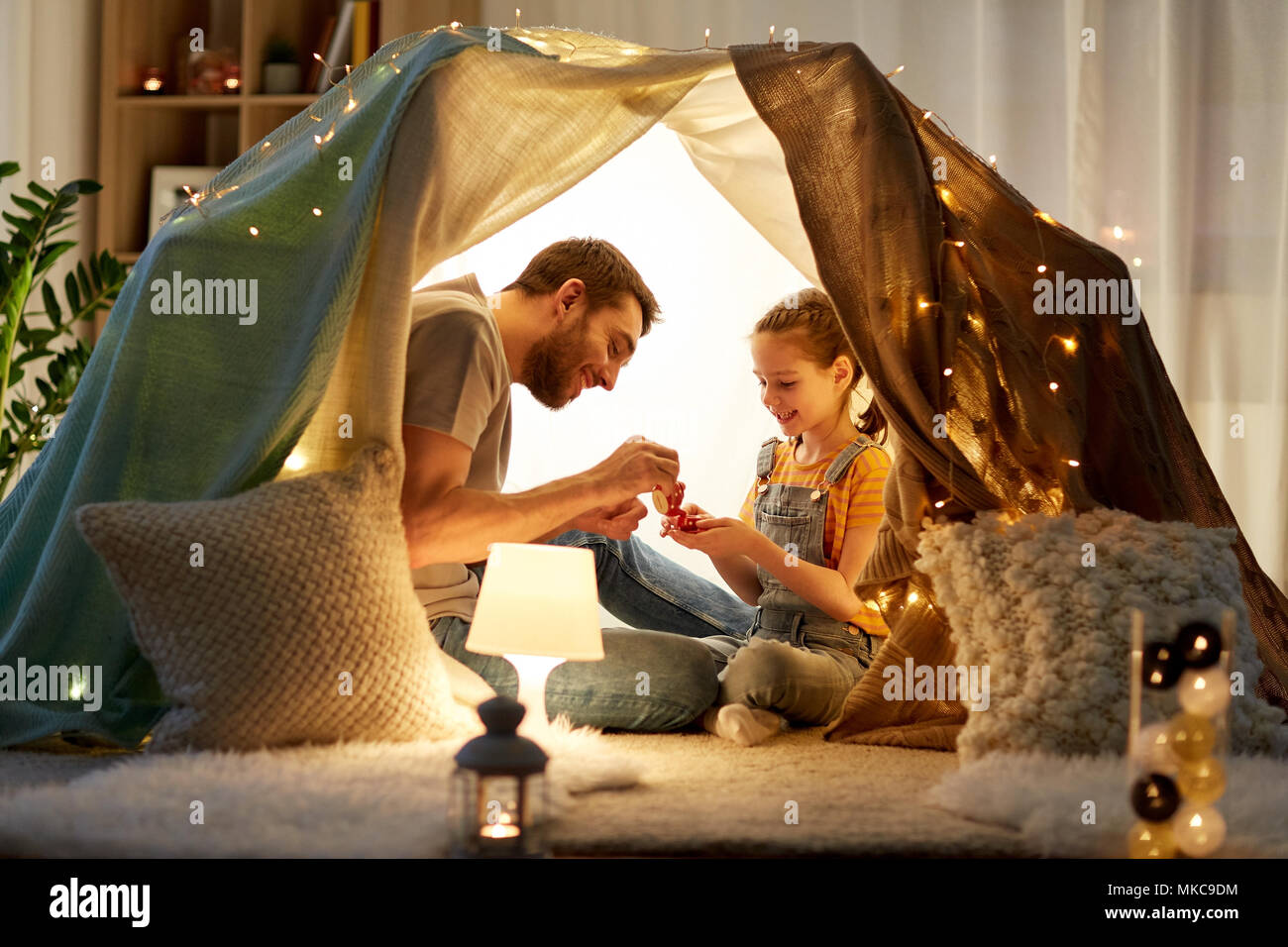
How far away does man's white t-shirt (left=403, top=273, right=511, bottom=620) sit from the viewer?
5.28 feet

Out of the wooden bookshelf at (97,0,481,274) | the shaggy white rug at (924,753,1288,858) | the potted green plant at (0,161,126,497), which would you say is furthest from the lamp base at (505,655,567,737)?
the wooden bookshelf at (97,0,481,274)

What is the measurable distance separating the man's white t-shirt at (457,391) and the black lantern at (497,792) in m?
0.56

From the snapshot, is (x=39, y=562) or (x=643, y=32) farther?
(x=643, y=32)

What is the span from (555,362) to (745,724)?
0.67m

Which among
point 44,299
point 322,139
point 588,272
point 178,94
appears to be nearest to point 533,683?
point 588,272

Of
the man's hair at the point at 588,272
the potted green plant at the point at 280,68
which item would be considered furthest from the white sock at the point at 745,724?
the potted green plant at the point at 280,68

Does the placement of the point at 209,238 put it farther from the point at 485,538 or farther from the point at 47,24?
the point at 47,24

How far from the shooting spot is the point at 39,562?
1.57 m

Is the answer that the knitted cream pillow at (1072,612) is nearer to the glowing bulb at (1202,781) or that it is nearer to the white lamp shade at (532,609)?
the glowing bulb at (1202,781)

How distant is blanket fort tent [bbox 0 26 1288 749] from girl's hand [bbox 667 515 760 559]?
0.71 ft

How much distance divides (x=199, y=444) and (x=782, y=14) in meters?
1.92

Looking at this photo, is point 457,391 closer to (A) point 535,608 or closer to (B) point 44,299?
(A) point 535,608

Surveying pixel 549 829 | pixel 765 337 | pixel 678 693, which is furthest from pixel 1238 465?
pixel 549 829

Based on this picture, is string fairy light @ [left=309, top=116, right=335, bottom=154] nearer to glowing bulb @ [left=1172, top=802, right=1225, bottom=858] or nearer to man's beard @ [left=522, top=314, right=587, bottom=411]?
man's beard @ [left=522, top=314, right=587, bottom=411]
